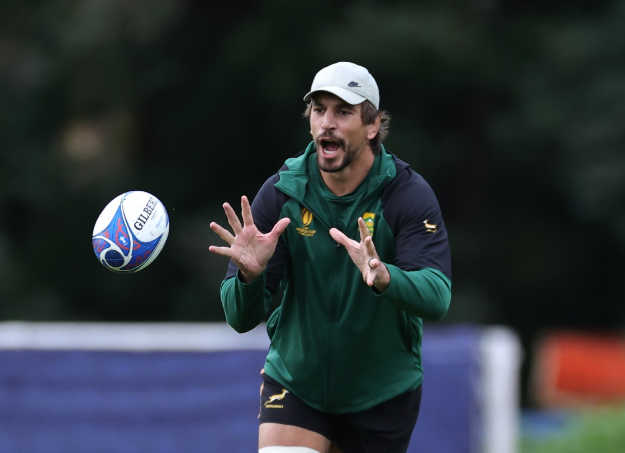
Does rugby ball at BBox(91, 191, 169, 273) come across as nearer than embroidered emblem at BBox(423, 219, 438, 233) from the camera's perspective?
No

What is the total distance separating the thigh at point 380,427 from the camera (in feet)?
16.1

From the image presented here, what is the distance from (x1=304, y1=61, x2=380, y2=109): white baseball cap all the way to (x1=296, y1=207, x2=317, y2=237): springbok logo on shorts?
0.51 meters

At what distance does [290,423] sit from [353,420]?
1.01 feet

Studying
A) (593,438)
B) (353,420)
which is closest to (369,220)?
(353,420)

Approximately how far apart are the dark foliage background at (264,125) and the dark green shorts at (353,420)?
12887 millimetres

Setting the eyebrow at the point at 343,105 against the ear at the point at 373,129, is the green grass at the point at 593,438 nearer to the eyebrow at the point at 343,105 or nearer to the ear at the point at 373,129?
the ear at the point at 373,129

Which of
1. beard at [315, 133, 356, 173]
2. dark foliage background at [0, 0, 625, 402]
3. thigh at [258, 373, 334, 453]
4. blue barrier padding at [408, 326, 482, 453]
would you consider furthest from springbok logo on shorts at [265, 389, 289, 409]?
dark foliage background at [0, 0, 625, 402]

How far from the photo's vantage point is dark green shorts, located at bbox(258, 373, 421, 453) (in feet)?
16.0

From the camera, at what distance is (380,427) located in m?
4.92

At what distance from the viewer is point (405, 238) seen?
15.5 ft

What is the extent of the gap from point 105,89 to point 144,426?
11.5 metres

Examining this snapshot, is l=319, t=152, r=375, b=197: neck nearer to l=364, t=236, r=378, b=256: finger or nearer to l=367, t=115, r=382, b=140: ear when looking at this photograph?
l=367, t=115, r=382, b=140: ear

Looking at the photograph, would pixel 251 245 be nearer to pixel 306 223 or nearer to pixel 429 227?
pixel 306 223

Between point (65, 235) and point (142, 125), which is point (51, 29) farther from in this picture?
point (65, 235)
